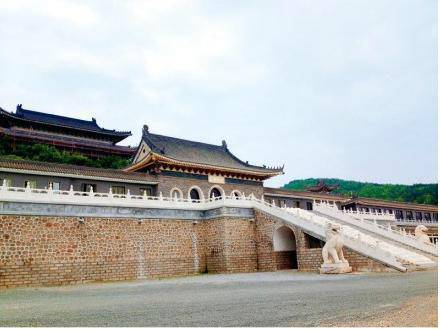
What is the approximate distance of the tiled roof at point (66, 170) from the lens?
19.3 metres

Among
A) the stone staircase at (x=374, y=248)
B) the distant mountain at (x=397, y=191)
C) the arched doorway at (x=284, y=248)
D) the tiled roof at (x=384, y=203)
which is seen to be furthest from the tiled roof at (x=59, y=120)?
the distant mountain at (x=397, y=191)

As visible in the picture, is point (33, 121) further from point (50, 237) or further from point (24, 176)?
point (50, 237)

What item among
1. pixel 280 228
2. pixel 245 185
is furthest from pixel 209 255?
pixel 245 185

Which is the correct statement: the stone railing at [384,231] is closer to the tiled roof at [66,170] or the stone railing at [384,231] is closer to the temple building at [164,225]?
the temple building at [164,225]

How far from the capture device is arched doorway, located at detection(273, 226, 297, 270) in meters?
20.3

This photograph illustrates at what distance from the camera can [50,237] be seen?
15938 millimetres

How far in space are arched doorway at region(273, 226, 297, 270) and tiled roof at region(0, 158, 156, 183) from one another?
7.90 m

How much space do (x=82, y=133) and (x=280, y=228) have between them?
21.2 m

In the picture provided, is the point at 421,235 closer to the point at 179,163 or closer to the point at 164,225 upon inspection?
the point at 164,225

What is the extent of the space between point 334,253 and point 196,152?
1423 cm

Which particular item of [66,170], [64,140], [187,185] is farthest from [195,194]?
[64,140]

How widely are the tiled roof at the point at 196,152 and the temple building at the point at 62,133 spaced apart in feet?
30.0

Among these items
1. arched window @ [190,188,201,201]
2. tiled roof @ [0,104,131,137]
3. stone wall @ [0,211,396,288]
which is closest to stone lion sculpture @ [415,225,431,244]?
stone wall @ [0,211,396,288]

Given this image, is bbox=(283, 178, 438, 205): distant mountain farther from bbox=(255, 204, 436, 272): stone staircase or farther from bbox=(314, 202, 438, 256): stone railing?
bbox=(255, 204, 436, 272): stone staircase
